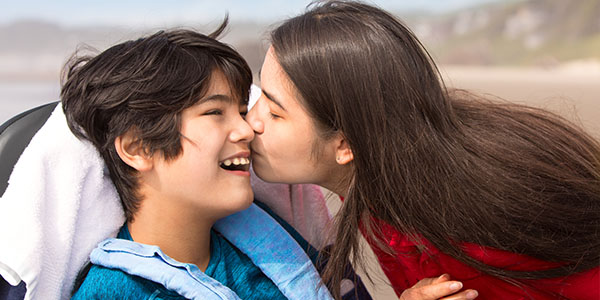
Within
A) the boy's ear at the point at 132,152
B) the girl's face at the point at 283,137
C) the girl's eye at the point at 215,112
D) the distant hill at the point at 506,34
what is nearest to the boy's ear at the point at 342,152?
the girl's face at the point at 283,137

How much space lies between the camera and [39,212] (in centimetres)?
113

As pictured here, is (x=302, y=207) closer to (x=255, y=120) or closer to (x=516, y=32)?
(x=255, y=120)

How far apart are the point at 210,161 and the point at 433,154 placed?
46cm

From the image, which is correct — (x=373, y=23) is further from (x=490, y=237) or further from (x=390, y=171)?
(x=490, y=237)

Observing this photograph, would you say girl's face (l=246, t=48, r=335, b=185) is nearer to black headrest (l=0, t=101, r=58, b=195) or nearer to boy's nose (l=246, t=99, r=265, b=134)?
boy's nose (l=246, t=99, r=265, b=134)

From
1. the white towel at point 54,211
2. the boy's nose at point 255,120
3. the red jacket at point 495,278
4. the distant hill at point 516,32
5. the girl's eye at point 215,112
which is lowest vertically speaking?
the distant hill at point 516,32

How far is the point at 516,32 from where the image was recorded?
9484mm

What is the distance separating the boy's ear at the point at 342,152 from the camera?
134 centimetres

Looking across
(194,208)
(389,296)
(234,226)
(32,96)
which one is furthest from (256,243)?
(32,96)

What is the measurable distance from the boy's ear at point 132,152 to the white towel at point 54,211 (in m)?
0.05

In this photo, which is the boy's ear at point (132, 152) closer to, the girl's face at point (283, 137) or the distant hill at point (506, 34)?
the girl's face at point (283, 137)

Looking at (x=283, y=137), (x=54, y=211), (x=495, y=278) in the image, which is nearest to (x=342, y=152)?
(x=283, y=137)

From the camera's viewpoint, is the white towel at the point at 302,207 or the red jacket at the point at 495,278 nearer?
the red jacket at the point at 495,278

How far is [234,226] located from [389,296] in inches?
43.0
